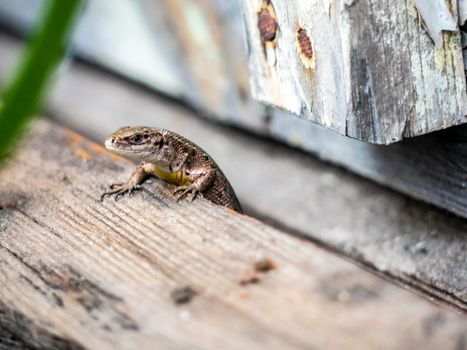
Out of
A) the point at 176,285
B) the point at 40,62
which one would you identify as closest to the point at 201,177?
the point at 176,285

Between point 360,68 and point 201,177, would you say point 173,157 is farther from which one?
point 360,68

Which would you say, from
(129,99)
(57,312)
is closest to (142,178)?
(57,312)

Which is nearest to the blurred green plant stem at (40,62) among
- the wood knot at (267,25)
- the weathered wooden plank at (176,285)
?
Answer: the weathered wooden plank at (176,285)

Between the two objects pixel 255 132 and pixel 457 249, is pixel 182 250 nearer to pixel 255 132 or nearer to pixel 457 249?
pixel 457 249

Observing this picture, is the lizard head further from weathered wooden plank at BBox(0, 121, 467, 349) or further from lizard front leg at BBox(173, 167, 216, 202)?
weathered wooden plank at BBox(0, 121, 467, 349)

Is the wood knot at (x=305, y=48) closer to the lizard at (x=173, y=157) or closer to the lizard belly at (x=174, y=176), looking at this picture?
the lizard at (x=173, y=157)

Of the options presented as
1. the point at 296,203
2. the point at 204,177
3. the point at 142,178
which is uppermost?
the point at 142,178
